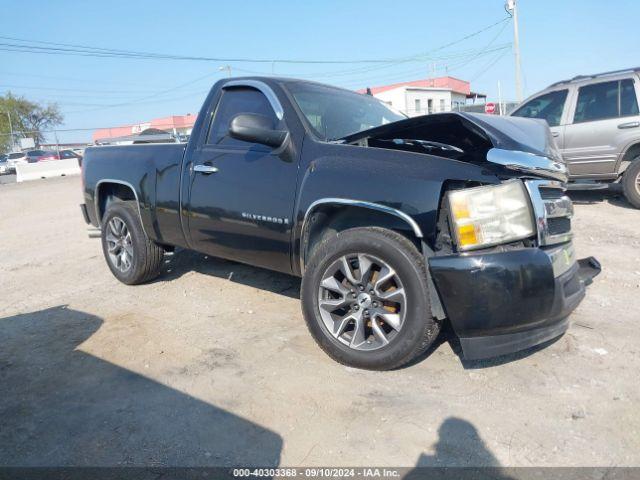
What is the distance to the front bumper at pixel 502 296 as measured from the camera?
258cm

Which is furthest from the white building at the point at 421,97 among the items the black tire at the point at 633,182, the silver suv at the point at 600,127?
the black tire at the point at 633,182

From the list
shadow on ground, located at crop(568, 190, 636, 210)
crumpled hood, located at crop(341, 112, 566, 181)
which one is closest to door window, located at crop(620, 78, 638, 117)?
shadow on ground, located at crop(568, 190, 636, 210)

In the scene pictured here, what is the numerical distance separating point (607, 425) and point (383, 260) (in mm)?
1421

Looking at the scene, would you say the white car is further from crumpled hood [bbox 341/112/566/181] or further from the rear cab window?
crumpled hood [bbox 341/112/566/181]

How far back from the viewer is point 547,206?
284 centimetres

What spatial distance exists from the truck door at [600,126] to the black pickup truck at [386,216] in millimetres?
4880

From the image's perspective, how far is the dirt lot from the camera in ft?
7.83

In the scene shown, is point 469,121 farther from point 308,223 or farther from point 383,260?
point 308,223

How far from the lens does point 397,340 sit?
2.90 meters

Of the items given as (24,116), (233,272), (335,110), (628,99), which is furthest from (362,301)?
(24,116)

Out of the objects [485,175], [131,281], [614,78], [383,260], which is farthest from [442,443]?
[614,78]

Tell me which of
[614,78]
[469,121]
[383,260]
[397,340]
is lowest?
[397,340]

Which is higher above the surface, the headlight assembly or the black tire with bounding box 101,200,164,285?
the headlight assembly

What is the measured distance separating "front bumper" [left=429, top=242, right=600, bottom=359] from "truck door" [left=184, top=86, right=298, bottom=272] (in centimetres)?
125
